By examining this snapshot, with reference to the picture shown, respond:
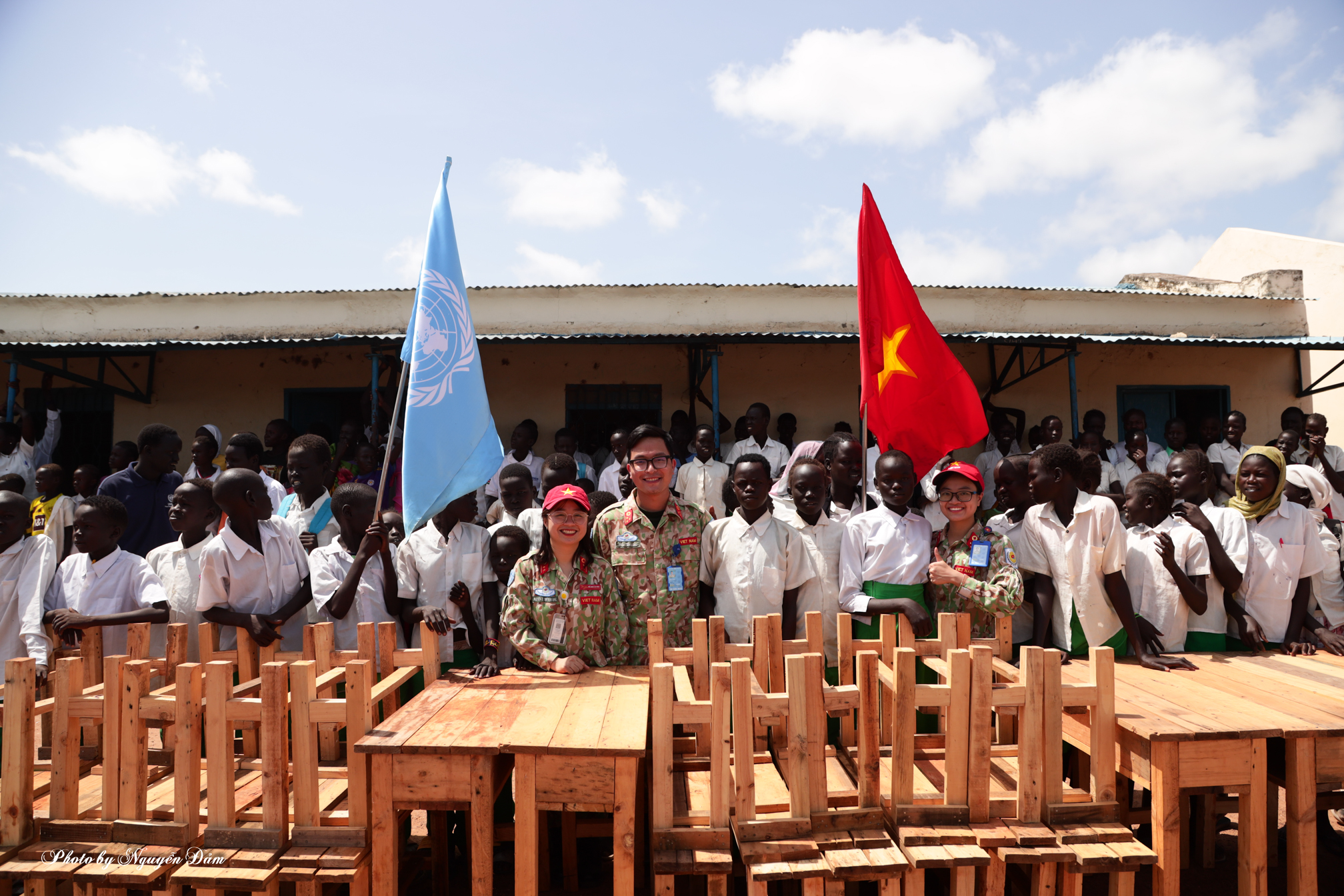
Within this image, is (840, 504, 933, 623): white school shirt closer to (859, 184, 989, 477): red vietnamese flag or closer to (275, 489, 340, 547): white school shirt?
(859, 184, 989, 477): red vietnamese flag

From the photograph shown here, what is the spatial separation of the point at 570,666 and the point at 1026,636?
2.14 metres

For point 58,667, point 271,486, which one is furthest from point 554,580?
point 271,486

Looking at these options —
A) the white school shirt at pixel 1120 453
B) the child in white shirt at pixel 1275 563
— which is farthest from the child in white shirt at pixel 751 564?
the white school shirt at pixel 1120 453

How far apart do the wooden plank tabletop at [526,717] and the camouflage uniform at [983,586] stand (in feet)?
4.49

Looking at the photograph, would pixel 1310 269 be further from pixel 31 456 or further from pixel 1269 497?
pixel 31 456

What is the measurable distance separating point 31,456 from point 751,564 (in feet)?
27.4

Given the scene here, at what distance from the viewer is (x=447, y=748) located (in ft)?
7.08

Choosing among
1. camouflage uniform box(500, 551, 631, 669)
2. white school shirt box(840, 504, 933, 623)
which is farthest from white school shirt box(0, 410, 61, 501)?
white school shirt box(840, 504, 933, 623)

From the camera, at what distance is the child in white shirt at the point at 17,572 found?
3.34m

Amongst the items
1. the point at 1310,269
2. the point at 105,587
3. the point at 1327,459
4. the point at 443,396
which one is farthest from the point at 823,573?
the point at 1310,269

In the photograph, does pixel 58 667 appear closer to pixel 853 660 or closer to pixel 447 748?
pixel 447 748

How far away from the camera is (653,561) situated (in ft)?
10.9

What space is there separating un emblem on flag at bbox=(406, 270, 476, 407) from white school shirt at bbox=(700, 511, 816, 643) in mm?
1350

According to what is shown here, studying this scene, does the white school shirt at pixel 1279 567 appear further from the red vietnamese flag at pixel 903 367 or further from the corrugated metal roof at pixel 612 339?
the corrugated metal roof at pixel 612 339
